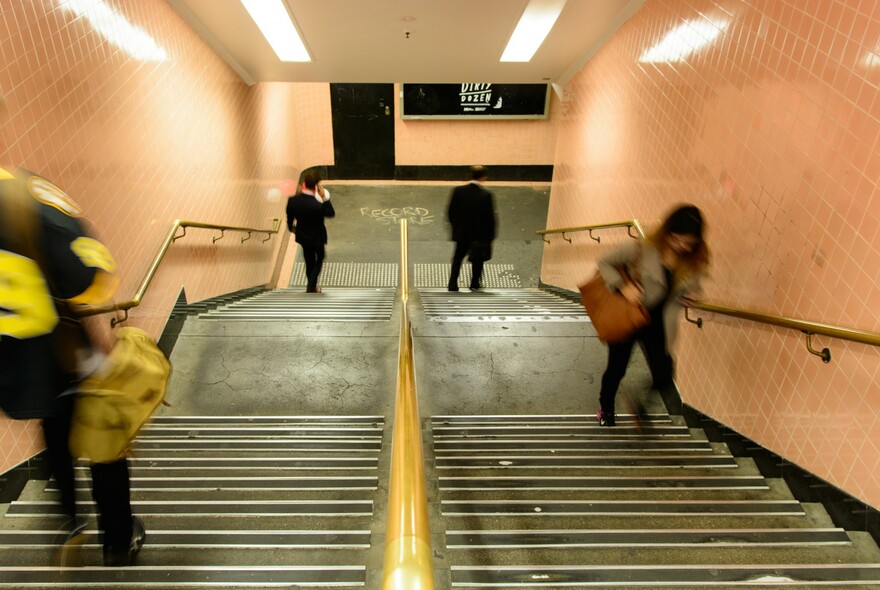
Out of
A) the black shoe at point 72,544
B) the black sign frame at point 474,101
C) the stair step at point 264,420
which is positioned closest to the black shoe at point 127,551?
the black shoe at point 72,544

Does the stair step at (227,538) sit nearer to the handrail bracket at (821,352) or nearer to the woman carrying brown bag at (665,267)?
the woman carrying brown bag at (665,267)

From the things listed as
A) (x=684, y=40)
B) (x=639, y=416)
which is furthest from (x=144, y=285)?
(x=684, y=40)

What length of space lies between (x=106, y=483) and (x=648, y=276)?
2.51 metres

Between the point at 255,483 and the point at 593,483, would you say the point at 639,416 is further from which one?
the point at 255,483

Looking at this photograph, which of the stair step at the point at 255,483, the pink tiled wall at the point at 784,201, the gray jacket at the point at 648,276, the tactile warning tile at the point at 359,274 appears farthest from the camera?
the tactile warning tile at the point at 359,274

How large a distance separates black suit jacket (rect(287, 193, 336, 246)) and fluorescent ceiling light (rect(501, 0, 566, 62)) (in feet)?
8.76

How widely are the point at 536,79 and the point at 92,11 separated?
572cm

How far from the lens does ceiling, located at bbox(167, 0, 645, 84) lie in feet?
16.3

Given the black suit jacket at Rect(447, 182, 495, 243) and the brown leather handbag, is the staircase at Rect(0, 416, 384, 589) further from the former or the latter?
the black suit jacket at Rect(447, 182, 495, 243)

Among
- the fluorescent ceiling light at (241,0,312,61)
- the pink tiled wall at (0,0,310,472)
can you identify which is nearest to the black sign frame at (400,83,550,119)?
the pink tiled wall at (0,0,310,472)

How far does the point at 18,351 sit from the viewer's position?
170 cm

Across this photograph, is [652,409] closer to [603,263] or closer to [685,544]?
[603,263]

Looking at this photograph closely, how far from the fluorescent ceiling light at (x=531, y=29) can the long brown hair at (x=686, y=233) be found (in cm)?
292

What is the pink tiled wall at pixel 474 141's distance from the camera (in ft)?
41.7
